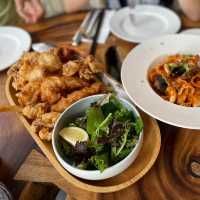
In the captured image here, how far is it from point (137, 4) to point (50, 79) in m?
0.76

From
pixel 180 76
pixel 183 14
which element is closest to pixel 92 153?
pixel 180 76

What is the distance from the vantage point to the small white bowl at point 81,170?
0.72 metres

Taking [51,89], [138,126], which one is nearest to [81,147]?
[138,126]

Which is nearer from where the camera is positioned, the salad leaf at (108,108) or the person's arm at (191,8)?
the salad leaf at (108,108)

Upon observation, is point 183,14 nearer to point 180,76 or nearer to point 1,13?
point 180,76

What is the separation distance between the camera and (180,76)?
3.28 ft

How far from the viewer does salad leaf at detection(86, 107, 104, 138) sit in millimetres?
784

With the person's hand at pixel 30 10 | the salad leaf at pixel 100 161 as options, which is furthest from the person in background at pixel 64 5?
the salad leaf at pixel 100 161

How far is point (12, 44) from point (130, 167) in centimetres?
85

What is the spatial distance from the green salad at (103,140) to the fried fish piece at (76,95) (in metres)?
0.10

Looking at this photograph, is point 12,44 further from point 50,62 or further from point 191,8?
point 191,8

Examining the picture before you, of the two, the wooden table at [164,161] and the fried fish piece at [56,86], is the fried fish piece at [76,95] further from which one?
the wooden table at [164,161]

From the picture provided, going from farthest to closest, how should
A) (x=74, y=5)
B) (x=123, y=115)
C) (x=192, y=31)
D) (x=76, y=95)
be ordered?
(x=74, y=5), (x=192, y=31), (x=76, y=95), (x=123, y=115)

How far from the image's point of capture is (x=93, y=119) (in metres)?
0.80
